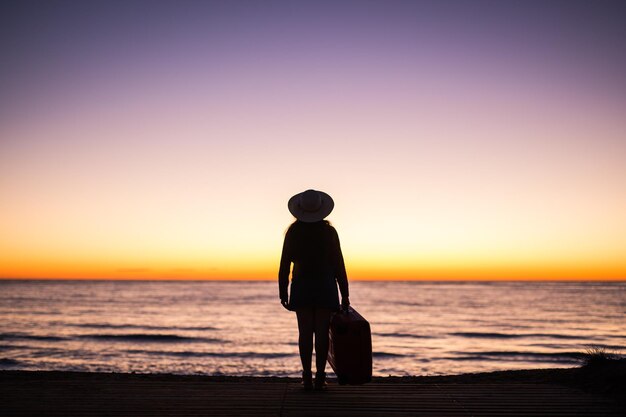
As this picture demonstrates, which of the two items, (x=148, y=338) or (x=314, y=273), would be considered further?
(x=148, y=338)

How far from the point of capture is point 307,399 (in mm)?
4660

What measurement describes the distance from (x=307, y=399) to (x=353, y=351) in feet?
1.98

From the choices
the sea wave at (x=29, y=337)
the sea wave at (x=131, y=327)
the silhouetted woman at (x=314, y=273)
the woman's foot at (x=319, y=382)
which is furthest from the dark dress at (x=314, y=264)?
the sea wave at (x=131, y=327)

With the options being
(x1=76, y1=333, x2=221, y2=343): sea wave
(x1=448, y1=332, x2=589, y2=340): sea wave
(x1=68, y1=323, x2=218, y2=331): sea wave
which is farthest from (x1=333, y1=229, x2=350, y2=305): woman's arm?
(x1=68, y1=323, x2=218, y2=331): sea wave

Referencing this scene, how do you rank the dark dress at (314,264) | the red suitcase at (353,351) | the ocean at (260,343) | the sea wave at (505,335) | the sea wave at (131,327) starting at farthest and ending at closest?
the sea wave at (131,327) → the sea wave at (505,335) → the ocean at (260,343) → the dark dress at (314,264) → the red suitcase at (353,351)

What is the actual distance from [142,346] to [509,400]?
58.4 ft

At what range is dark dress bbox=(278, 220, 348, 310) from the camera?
5.02m

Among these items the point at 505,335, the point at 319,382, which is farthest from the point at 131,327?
the point at 319,382

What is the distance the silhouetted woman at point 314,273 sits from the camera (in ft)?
16.5

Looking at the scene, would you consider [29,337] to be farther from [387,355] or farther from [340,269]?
[340,269]

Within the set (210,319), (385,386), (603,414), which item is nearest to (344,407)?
(385,386)

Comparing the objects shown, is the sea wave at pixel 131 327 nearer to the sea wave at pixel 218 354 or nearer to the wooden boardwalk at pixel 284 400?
the sea wave at pixel 218 354

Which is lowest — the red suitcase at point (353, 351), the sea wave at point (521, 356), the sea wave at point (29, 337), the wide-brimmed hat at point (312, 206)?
the sea wave at point (521, 356)

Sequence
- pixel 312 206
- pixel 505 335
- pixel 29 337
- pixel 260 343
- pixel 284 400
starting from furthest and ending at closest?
pixel 505 335
pixel 29 337
pixel 260 343
pixel 312 206
pixel 284 400
